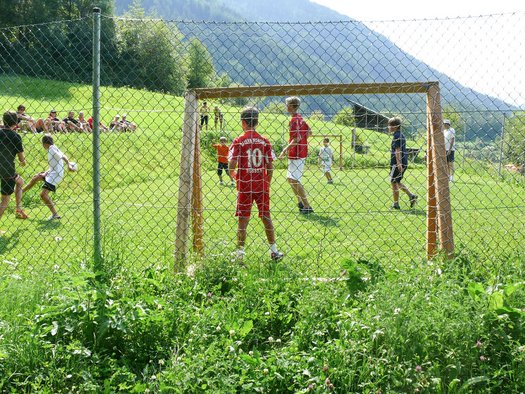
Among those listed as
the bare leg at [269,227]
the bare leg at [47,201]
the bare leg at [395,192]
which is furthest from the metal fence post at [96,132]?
the bare leg at [395,192]

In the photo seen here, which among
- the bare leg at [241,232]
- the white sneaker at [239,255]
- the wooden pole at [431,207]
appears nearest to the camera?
the white sneaker at [239,255]

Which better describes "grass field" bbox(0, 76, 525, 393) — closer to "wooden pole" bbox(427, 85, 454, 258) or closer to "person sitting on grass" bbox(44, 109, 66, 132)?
"wooden pole" bbox(427, 85, 454, 258)

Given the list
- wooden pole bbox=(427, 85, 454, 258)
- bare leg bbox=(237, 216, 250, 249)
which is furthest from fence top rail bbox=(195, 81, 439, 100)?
bare leg bbox=(237, 216, 250, 249)

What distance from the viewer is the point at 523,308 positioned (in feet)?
12.6

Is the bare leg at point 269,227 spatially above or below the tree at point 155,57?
below

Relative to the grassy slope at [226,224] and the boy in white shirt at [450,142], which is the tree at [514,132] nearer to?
the grassy slope at [226,224]

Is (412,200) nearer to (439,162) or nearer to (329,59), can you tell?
(439,162)

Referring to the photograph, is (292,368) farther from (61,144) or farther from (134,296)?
(61,144)

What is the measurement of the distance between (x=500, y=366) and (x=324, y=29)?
2871 millimetres

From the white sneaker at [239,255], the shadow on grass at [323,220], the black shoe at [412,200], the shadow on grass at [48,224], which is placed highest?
the black shoe at [412,200]

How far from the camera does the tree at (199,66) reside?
5030 millimetres

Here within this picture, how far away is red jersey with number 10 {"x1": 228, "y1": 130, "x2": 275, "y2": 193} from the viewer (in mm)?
6082

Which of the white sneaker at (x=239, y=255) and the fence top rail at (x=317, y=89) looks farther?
the fence top rail at (x=317, y=89)

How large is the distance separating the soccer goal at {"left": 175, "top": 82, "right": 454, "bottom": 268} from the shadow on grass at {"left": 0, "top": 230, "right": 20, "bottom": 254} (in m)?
3.12
